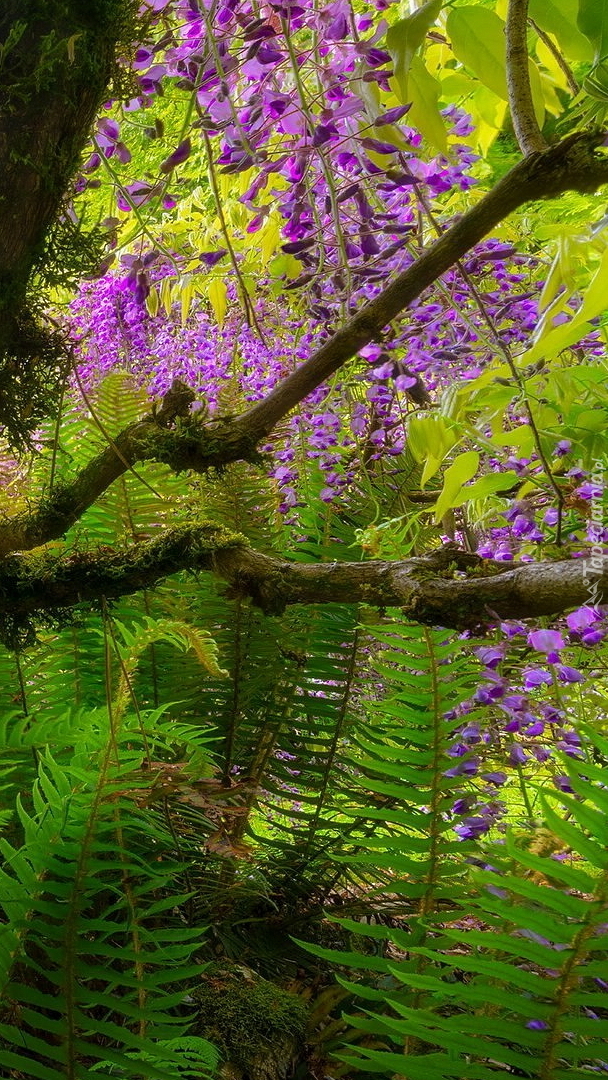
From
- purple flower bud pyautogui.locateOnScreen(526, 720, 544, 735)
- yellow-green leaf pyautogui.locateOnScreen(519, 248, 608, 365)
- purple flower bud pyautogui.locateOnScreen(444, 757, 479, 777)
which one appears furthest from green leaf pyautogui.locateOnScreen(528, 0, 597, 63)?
purple flower bud pyautogui.locateOnScreen(526, 720, 544, 735)

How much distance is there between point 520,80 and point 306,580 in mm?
475

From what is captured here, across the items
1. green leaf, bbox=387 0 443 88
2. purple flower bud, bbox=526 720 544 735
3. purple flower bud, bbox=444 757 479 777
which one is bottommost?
purple flower bud, bbox=444 757 479 777

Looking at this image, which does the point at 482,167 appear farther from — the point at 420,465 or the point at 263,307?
the point at 263,307

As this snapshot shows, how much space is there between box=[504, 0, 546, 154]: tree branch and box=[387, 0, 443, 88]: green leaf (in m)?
0.06

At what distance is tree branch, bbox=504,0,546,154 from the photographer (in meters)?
0.63

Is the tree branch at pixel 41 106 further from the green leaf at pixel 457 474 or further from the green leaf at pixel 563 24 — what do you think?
the green leaf at pixel 457 474

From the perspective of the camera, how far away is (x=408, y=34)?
0.62 m

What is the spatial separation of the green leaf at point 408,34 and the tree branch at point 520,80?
0.06 m

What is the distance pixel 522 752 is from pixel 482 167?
4.40ft

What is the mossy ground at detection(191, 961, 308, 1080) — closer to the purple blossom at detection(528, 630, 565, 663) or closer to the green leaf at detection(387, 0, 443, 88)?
the purple blossom at detection(528, 630, 565, 663)

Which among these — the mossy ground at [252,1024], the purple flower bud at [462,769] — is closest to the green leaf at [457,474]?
the purple flower bud at [462,769]

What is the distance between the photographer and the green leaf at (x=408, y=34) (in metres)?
0.61

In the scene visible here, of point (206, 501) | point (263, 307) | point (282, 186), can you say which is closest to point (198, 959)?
point (206, 501)

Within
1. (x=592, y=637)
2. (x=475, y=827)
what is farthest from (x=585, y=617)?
(x=475, y=827)
